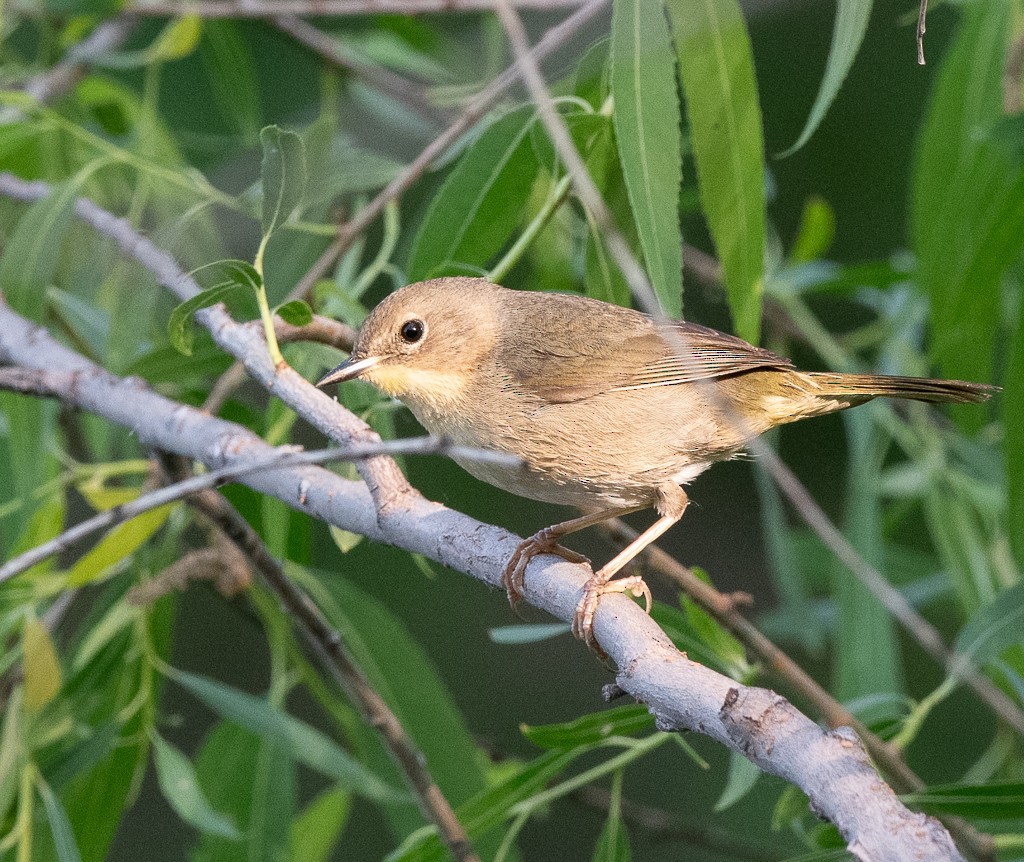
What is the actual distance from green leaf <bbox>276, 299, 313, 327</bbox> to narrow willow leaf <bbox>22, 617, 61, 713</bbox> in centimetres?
100

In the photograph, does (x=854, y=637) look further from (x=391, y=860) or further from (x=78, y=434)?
(x=78, y=434)

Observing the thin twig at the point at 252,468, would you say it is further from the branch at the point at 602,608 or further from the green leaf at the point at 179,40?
the green leaf at the point at 179,40

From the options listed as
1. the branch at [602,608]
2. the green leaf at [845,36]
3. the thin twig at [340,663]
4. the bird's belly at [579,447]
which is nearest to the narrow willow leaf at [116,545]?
the thin twig at [340,663]

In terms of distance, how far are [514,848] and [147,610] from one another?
3.68 ft

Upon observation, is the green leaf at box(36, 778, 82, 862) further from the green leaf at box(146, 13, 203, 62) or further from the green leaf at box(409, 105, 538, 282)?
the green leaf at box(146, 13, 203, 62)

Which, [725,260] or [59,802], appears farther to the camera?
[59,802]

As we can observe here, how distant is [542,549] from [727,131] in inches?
36.2

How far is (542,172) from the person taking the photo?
3.19 m

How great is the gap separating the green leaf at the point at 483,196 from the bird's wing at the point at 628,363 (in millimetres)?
292

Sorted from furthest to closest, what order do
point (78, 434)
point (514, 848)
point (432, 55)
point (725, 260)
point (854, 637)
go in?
1. point (432, 55)
2. point (78, 434)
3. point (854, 637)
4. point (514, 848)
5. point (725, 260)

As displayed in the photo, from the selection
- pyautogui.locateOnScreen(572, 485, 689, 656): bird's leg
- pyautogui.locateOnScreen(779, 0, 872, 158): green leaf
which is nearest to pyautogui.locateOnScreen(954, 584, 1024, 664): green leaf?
pyautogui.locateOnScreen(572, 485, 689, 656): bird's leg

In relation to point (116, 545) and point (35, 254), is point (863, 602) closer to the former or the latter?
point (116, 545)

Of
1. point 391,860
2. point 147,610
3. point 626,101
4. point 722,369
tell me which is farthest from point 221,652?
point 626,101

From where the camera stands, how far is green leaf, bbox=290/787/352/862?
3578mm
